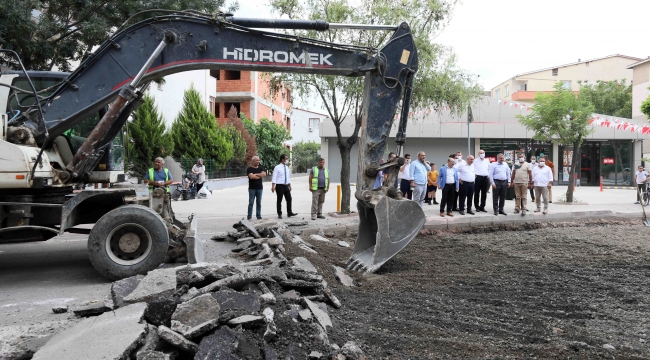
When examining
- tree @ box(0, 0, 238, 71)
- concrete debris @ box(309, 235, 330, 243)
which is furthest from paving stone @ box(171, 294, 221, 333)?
tree @ box(0, 0, 238, 71)

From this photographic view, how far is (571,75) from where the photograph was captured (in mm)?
58688

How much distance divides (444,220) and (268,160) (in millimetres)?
27794

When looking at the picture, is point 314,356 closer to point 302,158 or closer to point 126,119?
point 126,119

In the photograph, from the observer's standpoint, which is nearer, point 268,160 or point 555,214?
point 555,214

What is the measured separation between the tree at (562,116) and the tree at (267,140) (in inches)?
892

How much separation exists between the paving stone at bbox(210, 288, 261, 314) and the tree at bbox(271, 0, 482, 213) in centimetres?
990

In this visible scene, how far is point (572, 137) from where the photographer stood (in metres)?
18.0

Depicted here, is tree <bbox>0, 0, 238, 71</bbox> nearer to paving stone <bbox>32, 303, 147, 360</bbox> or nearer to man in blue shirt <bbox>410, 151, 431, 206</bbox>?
man in blue shirt <bbox>410, 151, 431, 206</bbox>

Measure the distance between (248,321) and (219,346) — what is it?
49 cm

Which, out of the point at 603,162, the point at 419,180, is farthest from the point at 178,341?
the point at 603,162

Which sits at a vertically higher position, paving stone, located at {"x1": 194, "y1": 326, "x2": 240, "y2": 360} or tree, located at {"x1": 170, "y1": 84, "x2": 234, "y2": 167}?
tree, located at {"x1": 170, "y1": 84, "x2": 234, "y2": 167}

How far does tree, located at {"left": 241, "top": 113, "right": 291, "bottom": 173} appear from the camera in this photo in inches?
1506

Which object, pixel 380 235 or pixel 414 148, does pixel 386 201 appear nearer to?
pixel 380 235

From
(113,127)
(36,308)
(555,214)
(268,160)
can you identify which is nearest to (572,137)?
(555,214)
